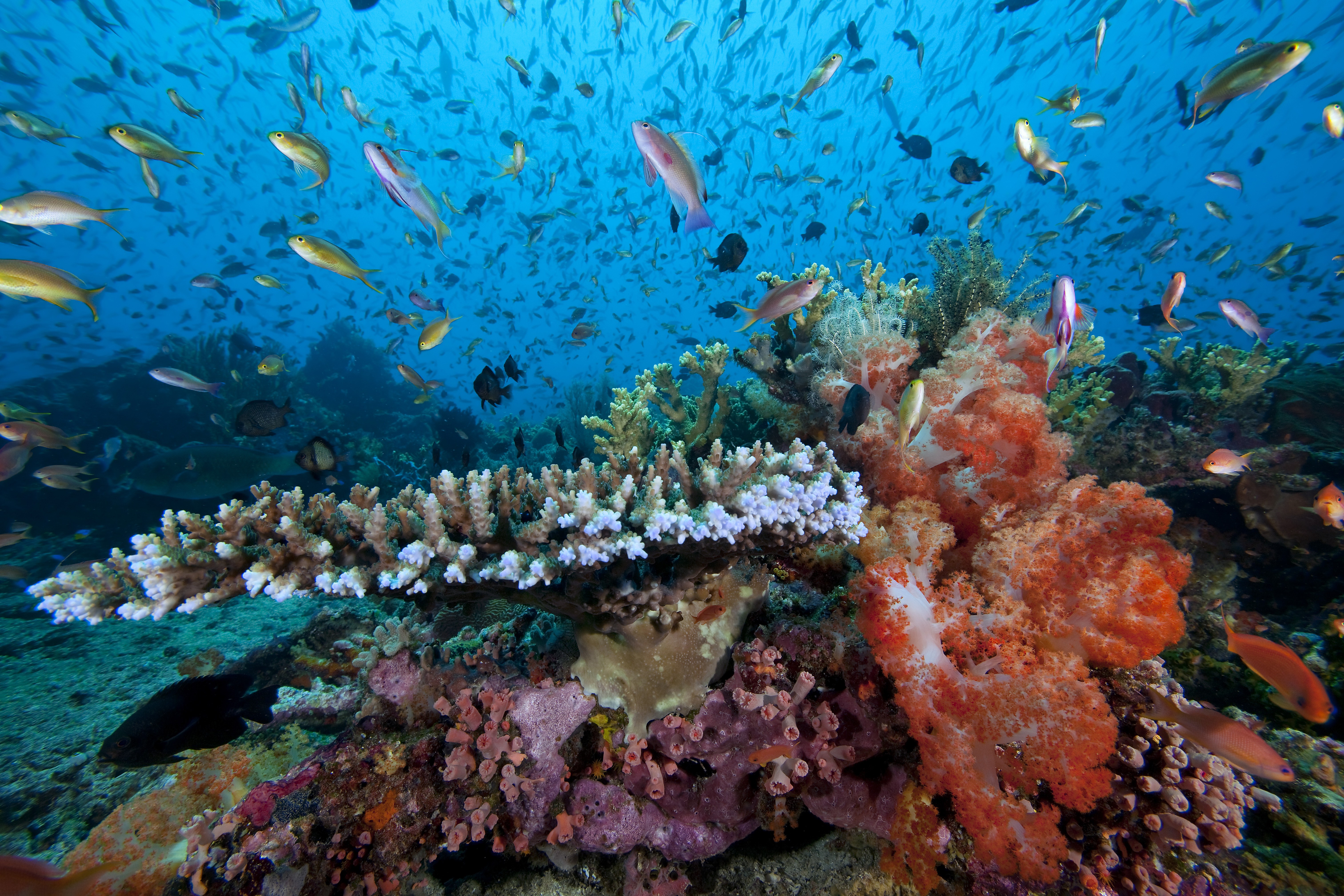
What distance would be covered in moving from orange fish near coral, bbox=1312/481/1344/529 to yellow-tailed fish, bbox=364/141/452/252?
713 cm

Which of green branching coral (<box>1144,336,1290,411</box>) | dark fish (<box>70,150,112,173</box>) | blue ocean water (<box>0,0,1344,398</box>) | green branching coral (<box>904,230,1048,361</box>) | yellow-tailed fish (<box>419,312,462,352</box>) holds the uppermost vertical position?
blue ocean water (<box>0,0,1344,398</box>)

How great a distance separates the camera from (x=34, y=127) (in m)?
8.18

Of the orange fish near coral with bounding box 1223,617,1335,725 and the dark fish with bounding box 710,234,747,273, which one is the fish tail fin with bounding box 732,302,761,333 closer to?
the dark fish with bounding box 710,234,747,273

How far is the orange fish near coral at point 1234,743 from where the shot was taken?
195cm

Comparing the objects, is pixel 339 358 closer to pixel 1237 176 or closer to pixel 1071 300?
pixel 1071 300

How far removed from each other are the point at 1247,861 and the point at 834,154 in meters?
62.6

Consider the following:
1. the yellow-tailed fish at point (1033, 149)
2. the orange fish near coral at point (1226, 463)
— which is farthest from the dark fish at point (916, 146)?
the orange fish near coral at point (1226, 463)

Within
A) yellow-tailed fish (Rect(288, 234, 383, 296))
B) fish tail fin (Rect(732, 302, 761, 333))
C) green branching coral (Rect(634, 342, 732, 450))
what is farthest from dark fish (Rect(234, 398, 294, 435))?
fish tail fin (Rect(732, 302, 761, 333))

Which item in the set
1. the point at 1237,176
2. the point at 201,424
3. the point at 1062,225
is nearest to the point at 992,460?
the point at 1237,176

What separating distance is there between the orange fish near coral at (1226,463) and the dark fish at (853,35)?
970 cm

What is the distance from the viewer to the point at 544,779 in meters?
2.23

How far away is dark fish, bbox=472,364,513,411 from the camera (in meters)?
4.93

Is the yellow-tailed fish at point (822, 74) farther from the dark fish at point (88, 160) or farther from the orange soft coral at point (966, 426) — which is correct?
the dark fish at point (88, 160)

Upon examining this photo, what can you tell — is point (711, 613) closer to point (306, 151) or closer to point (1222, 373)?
point (306, 151)
